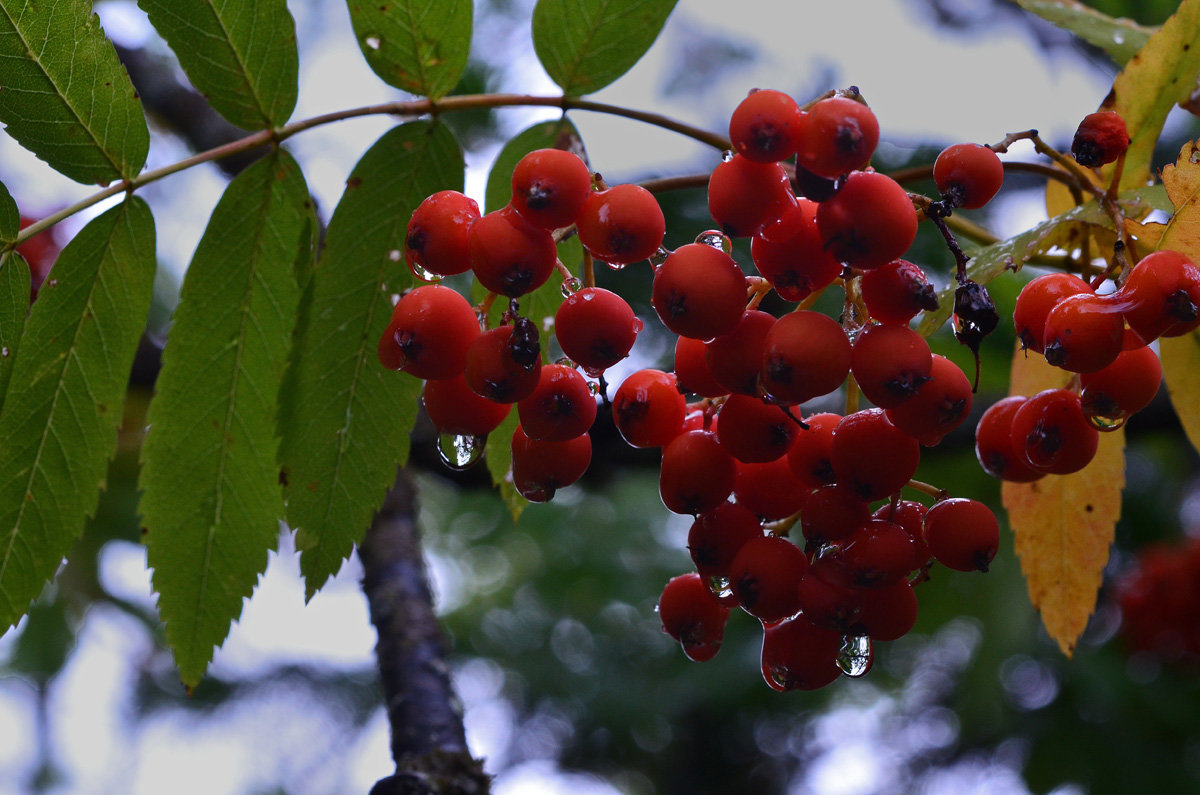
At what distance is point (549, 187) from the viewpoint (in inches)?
37.0

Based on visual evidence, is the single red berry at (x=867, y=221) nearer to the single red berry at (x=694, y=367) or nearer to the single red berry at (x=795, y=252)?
the single red berry at (x=795, y=252)

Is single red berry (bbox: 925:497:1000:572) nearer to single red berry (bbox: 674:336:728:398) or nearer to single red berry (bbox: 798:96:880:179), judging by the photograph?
single red berry (bbox: 674:336:728:398)

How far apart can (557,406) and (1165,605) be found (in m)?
3.89

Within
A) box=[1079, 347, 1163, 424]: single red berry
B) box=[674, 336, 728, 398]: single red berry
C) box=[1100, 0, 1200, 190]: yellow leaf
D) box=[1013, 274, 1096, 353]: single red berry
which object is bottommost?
box=[674, 336, 728, 398]: single red berry

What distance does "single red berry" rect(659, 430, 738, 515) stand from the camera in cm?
106

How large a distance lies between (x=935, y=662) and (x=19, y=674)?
4636 mm

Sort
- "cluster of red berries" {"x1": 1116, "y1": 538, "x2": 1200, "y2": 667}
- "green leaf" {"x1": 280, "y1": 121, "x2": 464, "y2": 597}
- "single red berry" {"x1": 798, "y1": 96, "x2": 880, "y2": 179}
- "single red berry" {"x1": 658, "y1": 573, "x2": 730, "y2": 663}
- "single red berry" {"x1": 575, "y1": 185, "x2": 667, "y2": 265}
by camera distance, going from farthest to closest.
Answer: "cluster of red berries" {"x1": 1116, "y1": 538, "x2": 1200, "y2": 667} → "green leaf" {"x1": 280, "y1": 121, "x2": 464, "y2": 597} → "single red berry" {"x1": 658, "y1": 573, "x2": 730, "y2": 663} → "single red berry" {"x1": 575, "y1": 185, "x2": 667, "y2": 265} → "single red berry" {"x1": 798, "y1": 96, "x2": 880, "y2": 179}

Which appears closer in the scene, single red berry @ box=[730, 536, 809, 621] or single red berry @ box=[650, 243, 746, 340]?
single red berry @ box=[650, 243, 746, 340]

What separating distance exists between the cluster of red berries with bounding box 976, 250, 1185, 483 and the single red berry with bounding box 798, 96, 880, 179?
271 mm

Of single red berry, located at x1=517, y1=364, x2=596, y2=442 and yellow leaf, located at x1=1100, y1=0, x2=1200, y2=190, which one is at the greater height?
yellow leaf, located at x1=1100, y1=0, x2=1200, y2=190

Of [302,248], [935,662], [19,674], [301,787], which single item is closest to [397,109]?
[302,248]

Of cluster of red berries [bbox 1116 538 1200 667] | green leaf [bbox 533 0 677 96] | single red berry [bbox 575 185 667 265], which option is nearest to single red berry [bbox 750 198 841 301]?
single red berry [bbox 575 185 667 265]

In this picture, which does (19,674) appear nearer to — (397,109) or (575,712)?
(575,712)

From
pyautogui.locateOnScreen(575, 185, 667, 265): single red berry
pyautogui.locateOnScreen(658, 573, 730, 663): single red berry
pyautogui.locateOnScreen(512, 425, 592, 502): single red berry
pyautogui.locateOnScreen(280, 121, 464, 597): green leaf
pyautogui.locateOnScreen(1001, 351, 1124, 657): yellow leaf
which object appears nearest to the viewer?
pyautogui.locateOnScreen(575, 185, 667, 265): single red berry
